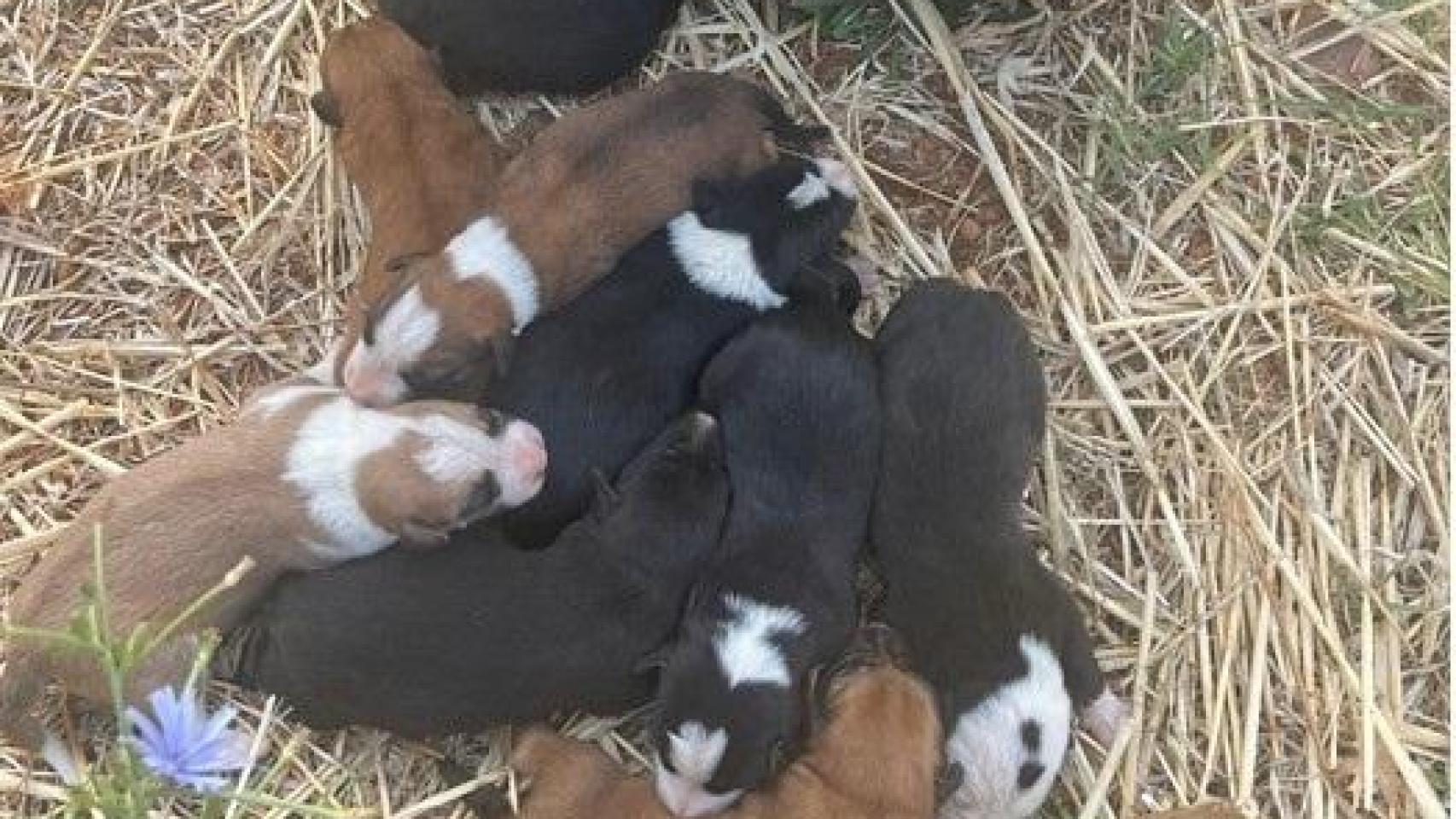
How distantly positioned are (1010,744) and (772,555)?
1.73 feet

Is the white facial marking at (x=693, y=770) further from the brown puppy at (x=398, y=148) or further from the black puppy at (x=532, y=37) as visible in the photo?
the black puppy at (x=532, y=37)

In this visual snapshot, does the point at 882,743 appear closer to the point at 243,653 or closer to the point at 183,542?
the point at 243,653

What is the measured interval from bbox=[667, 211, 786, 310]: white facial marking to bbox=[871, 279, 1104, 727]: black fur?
26 cm

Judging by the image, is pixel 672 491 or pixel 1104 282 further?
pixel 1104 282

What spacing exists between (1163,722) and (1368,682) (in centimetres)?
38

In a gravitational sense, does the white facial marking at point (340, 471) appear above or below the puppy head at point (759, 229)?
above

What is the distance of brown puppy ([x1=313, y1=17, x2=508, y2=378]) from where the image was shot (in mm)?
3678

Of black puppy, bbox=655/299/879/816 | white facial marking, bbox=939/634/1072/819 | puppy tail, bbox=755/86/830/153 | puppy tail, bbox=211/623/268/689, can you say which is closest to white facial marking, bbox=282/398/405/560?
puppy tail, bbox=211/623/268/689

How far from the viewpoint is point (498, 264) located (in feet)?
11.8

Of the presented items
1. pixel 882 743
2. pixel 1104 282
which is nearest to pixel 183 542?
pixel 882 743

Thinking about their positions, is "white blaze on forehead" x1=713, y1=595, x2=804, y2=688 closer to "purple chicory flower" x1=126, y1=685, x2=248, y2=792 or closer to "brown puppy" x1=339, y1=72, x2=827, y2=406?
"brown puppy" x1=339, y1=72, x2=827, y2=406

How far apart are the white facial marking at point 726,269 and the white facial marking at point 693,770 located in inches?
33.0

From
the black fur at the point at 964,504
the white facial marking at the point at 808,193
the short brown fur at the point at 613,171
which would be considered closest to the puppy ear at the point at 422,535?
the short brown fur at the point at 613,171

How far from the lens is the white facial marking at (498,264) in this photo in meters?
3.58
